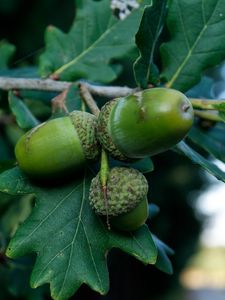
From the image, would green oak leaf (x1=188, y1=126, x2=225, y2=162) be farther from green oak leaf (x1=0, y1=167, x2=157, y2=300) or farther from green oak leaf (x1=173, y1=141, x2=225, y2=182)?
green oak leaf (x1=0, y1=167, x2=157, y2=300)

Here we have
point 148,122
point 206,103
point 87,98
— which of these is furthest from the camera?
point 87,98

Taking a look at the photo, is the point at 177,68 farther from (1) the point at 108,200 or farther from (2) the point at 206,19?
(1) the point at 108,200

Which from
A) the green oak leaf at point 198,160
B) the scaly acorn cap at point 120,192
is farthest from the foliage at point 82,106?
the scaly acorn cap at point 120,192

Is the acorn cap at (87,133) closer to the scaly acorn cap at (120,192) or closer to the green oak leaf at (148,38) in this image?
the scaly acorn cap at (120,192)

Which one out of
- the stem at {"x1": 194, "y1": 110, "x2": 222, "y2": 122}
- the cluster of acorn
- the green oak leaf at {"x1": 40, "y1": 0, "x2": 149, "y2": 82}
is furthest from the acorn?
the green oak leaf at {"x1": 40, "y1": 0, "x2": 149, "y2": 82}

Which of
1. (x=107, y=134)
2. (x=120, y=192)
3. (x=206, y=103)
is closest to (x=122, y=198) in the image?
(x=120, y=192)

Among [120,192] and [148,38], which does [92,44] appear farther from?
[120,192]
